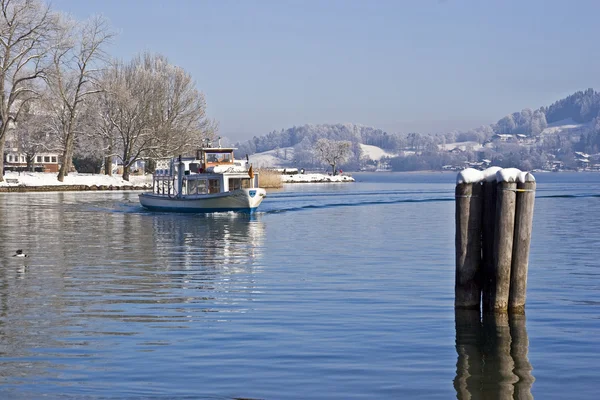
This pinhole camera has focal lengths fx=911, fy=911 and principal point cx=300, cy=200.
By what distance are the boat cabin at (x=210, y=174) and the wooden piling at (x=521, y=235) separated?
1618 inches

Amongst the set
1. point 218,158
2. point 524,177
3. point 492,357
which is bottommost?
point 492,357

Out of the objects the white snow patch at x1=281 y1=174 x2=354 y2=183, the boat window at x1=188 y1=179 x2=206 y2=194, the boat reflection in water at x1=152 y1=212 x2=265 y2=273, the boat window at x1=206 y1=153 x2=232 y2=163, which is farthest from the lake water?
the white snow patch at x1=281 y1=174 x2=354 y2=183

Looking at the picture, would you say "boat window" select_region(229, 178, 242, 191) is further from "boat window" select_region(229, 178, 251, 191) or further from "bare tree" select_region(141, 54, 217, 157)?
"bare tree" select_region(141, 54, 217, 157)

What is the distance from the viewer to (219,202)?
56312 mm

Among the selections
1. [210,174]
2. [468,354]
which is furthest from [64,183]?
[468,354]

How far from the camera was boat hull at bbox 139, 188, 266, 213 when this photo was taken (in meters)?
55.8

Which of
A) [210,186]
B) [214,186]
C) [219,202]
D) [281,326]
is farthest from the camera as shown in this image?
[210,186]

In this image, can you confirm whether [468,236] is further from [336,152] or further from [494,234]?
[336,152]

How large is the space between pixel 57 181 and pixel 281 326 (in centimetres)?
8084

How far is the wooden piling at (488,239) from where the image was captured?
15.3 meters

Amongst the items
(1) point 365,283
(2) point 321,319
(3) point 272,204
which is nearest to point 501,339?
(2) point 321,319

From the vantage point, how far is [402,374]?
12.9 m

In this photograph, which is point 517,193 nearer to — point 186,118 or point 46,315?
point 46,315

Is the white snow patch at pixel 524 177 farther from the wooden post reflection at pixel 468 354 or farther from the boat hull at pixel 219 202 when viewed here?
the boat hull at pixel 219 202
